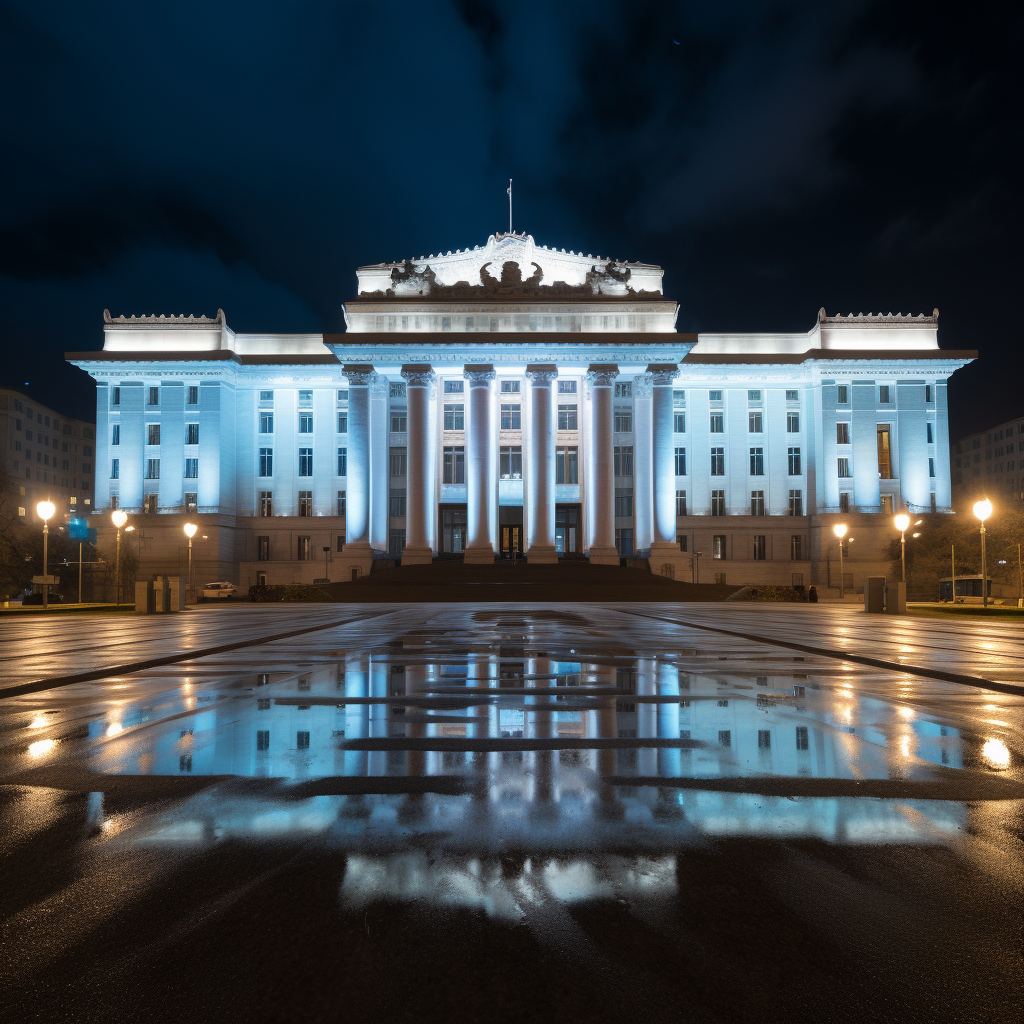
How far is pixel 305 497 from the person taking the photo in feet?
240

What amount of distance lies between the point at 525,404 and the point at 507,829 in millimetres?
64569

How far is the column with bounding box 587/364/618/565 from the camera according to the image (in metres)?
62.8

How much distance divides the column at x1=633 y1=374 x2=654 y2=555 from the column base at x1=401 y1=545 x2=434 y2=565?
18.7 meters

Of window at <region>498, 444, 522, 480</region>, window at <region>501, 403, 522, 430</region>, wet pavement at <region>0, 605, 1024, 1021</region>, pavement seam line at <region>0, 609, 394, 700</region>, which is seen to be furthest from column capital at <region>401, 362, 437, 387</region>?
wet pavement at <region>0, 605, 1024, 1021</region>

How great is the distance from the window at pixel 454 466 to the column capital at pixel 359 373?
435 inches

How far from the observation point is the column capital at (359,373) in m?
65.1

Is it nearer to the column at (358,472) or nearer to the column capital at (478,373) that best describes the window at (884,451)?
the column capital at (478,373)

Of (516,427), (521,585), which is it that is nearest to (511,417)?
(516,427)

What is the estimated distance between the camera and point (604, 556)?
2411 inches

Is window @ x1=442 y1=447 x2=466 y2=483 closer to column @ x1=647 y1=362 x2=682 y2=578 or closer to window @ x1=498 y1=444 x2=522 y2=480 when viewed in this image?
window @ x1=498 y1=444 x2=522 y2=480

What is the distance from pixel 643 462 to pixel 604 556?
10.0 meters

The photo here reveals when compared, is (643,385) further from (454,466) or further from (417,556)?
(417,556)

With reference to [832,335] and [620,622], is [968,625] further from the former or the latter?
[832,335]

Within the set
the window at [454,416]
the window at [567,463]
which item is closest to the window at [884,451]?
the window at [567,463]
